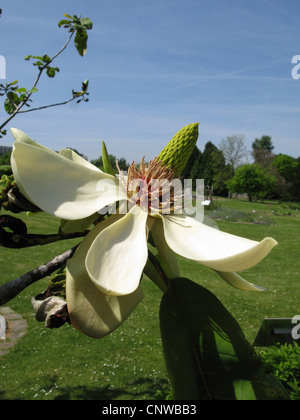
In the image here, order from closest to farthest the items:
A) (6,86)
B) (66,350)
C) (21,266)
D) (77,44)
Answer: (77,44)
(6,86)
(66,350)
(21,266)

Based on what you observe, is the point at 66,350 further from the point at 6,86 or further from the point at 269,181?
the point at 269,181

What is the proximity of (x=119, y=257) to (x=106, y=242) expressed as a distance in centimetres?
3

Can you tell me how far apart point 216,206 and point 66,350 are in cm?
1311

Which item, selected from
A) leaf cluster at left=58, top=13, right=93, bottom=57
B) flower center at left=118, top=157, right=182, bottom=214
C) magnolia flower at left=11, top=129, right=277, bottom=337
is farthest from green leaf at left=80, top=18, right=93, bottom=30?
magnolia flower at left=11, top=129, right=277, bottom=337

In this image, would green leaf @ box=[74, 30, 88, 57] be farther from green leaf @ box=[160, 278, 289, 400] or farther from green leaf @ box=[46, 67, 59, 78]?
green leaf @ box=[160, 278, 289, 400]

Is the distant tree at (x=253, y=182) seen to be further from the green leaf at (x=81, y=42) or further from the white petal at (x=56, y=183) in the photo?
the white petal at (x=56, y=183)

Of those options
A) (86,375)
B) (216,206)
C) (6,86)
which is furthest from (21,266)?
(216,206)

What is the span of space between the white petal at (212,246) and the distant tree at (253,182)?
27.0 m

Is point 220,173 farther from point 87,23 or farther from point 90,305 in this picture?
point 90,305

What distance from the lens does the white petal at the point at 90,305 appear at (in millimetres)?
490

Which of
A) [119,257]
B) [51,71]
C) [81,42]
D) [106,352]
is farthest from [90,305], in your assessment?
[106,352]

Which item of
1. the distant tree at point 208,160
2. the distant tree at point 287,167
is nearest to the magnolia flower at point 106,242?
the distant tree at point 208,160

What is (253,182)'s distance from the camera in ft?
87.2
